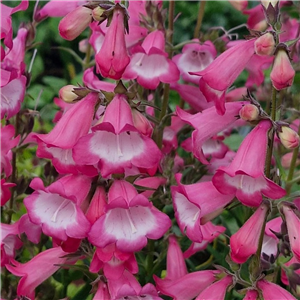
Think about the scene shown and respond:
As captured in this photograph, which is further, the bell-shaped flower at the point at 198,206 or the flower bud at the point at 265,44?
the bell-shaped flower at the point at 198,206

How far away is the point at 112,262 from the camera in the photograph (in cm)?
113

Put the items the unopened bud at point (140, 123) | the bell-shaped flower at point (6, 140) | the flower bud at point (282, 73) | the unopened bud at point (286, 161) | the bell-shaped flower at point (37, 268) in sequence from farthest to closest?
the unopened bud at point (286, 161)
the bell-shaped flower at point (6, 140)
the bell-shaped flower at point (37, 268)
the unopened bud at point (140, 123)
the flower bud at point (282, 73)

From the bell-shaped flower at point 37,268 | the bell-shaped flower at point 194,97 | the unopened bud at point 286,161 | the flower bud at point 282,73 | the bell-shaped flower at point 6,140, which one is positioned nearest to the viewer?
the flower bud at point 282,73

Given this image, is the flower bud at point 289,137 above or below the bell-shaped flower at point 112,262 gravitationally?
above

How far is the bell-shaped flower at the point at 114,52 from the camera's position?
1.04 metres

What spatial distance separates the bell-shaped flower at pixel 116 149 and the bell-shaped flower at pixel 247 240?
196 millimetres

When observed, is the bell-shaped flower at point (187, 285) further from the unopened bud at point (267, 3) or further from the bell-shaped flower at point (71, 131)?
the unopened bud at point (267, 3)

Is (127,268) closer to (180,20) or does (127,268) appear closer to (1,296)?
(1,296)

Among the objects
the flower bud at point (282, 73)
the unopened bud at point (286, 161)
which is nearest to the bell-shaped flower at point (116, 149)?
the flower bud at point (282, 73)

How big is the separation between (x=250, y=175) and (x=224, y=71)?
0.20 m

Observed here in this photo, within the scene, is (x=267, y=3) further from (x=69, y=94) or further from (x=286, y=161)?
(x=286, y=161)

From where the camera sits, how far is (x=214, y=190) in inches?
46.2

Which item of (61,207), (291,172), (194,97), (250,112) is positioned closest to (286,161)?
(291,172)

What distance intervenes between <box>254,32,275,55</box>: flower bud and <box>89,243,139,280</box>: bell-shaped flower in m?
0.43
